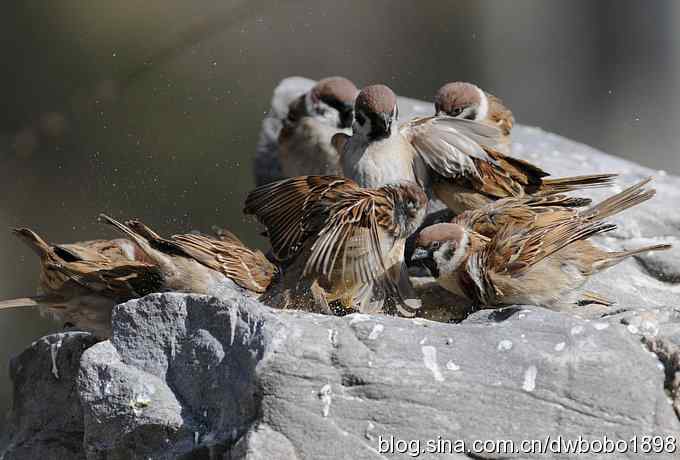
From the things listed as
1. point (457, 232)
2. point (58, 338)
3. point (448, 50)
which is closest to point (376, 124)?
point (457, 232)

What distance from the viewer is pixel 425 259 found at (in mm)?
3740

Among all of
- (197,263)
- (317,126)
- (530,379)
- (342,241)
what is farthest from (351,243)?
(317,126)

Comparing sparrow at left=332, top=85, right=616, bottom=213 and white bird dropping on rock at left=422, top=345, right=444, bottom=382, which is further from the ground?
sparrow at left=332, top=85, right=616, bottom=213

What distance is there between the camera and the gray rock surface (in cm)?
289

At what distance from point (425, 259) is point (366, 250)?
0.72ft

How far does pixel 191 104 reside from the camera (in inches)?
359

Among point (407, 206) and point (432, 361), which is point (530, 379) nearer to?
point (432, 361)

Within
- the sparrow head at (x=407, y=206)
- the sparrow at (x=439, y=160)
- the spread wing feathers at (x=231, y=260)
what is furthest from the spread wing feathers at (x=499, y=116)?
the spread wing feathers at (x=231, y=260)

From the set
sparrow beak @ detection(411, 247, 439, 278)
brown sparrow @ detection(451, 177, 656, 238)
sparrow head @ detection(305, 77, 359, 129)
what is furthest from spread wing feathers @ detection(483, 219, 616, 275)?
sparrow head @ detection(305, 77, 359, 129)

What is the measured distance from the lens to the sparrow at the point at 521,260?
11.7 feet

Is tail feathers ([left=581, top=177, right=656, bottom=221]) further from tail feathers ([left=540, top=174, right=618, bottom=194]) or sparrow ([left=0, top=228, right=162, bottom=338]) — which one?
sparrow ([left=0, top=228, right=162, bottom=338])

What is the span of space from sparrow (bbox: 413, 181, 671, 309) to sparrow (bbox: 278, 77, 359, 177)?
1.65 meters

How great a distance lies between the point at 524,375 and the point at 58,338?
1.88m

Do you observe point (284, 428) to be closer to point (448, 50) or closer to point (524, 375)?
point (524, 375)
